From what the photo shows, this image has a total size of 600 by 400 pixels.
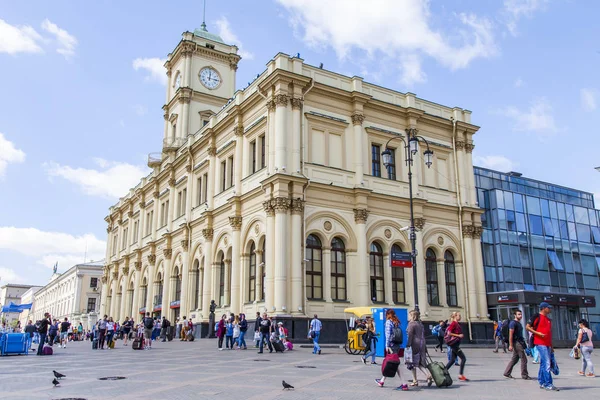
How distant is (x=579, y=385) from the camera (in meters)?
12.5

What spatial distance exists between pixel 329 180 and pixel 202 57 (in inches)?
1001

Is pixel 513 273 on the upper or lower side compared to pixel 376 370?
upper

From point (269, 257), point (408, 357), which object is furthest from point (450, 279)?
point (408, 357)

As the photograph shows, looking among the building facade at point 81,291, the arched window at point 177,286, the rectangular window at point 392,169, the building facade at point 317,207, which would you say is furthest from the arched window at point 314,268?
the building facade at point 81,291

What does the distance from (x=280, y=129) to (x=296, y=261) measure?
297 inches

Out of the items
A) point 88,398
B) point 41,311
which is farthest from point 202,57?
point 41,311

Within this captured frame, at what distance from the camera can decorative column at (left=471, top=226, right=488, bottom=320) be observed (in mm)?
35531

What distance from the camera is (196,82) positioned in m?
50.0

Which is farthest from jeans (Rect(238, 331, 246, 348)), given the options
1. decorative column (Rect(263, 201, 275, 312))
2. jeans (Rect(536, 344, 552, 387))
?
jeans (Rect(536, 344, 552, 387))

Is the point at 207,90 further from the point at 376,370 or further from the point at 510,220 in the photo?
the point at 376,370

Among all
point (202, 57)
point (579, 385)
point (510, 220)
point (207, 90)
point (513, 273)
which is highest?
point (202, 57)

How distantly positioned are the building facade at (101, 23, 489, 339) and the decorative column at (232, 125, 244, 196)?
0.07 meters

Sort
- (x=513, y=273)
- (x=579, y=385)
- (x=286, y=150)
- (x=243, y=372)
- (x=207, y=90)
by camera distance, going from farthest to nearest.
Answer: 1. (x=207, y=90)
2. (x=513, y=273)
3. (x=286, y=150)
4. (x=243, y=372)
5. (x=579, y=385)

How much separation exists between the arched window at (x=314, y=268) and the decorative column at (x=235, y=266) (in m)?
4.82
